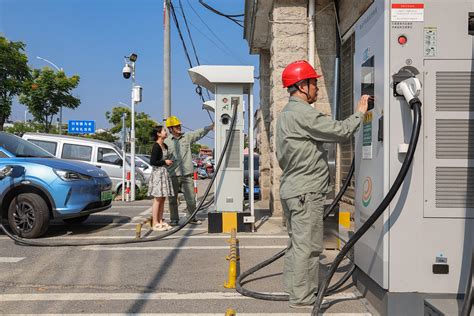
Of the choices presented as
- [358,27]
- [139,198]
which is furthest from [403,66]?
[139,198]

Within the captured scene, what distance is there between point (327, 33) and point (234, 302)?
552cm

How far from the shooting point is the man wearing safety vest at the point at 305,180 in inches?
138

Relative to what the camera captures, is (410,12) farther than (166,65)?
No

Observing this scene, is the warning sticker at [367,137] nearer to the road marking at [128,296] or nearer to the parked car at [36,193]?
the road marking at [128,296]

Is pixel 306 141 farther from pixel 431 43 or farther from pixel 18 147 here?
pixel 18 147

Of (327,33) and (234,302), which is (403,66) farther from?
(327,33)

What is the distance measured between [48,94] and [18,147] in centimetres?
1843

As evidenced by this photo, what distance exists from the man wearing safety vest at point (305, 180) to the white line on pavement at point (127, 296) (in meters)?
0.57

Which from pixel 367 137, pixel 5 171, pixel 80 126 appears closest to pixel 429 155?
pixel 367 137

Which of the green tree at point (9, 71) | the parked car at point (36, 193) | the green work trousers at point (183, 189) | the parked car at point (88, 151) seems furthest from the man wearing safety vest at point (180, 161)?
the green tree at point (9, 71)

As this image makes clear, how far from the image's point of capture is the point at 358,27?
13.1 ft

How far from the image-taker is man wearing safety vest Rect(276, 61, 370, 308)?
3.50 m

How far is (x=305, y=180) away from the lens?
3576 millimetres

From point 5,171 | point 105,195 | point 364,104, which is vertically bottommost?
point 105,195
